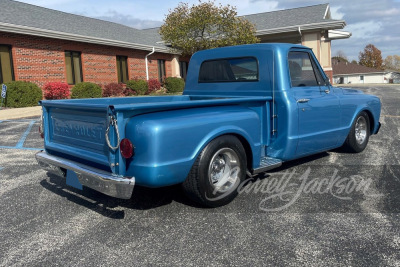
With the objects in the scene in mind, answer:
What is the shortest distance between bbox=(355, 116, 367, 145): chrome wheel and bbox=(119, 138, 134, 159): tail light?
14.8 ft

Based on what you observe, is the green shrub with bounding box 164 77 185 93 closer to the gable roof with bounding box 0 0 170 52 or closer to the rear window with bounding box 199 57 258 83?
the gable roof with bounding box 0 0 170 52

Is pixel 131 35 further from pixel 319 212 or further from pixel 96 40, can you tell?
pixel 319 212

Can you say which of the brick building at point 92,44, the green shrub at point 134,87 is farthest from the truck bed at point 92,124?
the green shrub at point 134,87

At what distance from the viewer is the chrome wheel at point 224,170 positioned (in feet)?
13.1

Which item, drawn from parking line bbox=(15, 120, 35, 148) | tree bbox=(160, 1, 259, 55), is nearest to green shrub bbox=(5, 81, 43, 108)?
parking line bbox=(15, 120, 35, 148)

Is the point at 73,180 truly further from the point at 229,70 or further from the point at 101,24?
the point at 101,24

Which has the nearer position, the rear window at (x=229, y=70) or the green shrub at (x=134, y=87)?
the rear window at (x=229, y=70)

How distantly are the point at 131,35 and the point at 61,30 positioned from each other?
23.4 feet

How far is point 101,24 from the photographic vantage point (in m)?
23.3

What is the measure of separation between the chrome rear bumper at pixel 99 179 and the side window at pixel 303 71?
272 centimetres

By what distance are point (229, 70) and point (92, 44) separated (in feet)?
51.0

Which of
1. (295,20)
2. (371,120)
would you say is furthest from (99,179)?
(295,20)

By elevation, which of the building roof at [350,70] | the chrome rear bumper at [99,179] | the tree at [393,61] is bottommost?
the chrome rear bumper at [99,179]

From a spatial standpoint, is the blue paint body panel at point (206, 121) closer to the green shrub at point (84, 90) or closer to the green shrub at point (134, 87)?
the green shrub at point (84, 90)
